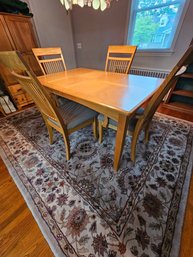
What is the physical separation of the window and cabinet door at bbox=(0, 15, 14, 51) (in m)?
2.16

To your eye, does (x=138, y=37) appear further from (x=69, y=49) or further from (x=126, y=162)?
(x=126, y=162)

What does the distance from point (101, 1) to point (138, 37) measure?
1673 mm

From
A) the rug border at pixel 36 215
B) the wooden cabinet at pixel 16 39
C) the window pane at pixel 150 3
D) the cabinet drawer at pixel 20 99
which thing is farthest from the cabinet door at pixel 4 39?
the window pane at pixel 150 3

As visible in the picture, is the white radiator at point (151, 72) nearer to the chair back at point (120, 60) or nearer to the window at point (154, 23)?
the window at point (154, 23)

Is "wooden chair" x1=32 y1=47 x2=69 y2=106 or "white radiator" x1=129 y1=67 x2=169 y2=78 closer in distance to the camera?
"wooden chair" x1=32 y1=47 x2=69 y2=106

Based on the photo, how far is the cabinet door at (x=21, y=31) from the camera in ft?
5.89

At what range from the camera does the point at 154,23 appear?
2.04 metres

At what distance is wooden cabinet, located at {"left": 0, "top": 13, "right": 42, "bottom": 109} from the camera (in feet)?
5.83

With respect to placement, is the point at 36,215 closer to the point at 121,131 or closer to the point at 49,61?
the point at 121,131

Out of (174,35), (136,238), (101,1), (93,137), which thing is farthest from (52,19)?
(136,238)

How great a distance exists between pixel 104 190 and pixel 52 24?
140 inches

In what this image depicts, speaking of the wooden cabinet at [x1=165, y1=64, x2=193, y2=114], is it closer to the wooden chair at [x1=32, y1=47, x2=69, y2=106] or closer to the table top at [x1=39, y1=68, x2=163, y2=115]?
the table top at [x1=39, y1=68, x2=163, y2=115]

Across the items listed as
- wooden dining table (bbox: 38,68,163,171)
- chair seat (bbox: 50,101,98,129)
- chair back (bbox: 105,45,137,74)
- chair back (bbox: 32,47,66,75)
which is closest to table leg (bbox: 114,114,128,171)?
wooden dining table (bbox: 38,68,163,171)

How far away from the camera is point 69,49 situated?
3.19 m
